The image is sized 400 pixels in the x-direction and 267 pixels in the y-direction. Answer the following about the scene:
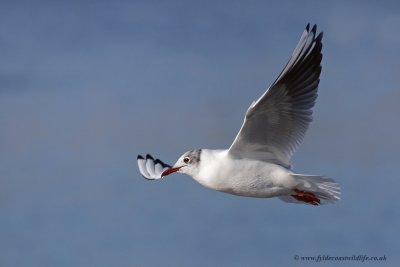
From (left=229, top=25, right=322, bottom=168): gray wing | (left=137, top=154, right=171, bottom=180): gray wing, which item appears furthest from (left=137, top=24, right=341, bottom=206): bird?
(left=137, top=154, right=171, bottom=180): gray wing

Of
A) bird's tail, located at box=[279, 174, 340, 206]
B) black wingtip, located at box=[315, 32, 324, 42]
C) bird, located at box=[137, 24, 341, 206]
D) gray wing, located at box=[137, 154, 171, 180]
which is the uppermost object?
gray wing, located at box=[137, 154, 171, 180]

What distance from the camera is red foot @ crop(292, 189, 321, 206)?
11289 mm

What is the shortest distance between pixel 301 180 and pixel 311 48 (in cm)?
144

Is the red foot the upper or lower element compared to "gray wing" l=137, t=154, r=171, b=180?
lower

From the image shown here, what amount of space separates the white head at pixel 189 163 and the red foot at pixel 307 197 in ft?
3.85

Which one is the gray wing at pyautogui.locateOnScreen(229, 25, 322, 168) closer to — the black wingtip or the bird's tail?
the black wingtip

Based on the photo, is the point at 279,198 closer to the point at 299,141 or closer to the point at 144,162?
the point at 299,141

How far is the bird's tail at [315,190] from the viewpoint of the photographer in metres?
11.0

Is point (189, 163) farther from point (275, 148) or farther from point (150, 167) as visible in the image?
point (150, 167)

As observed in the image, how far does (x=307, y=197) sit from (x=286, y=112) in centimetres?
120

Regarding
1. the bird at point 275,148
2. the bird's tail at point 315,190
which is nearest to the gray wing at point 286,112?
the bird at point 275,148

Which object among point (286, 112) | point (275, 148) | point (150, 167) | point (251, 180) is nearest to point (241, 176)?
point (251, 180)

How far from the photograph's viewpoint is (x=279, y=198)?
465 inches

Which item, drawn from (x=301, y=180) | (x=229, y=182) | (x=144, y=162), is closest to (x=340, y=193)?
(x=301, y=180)
